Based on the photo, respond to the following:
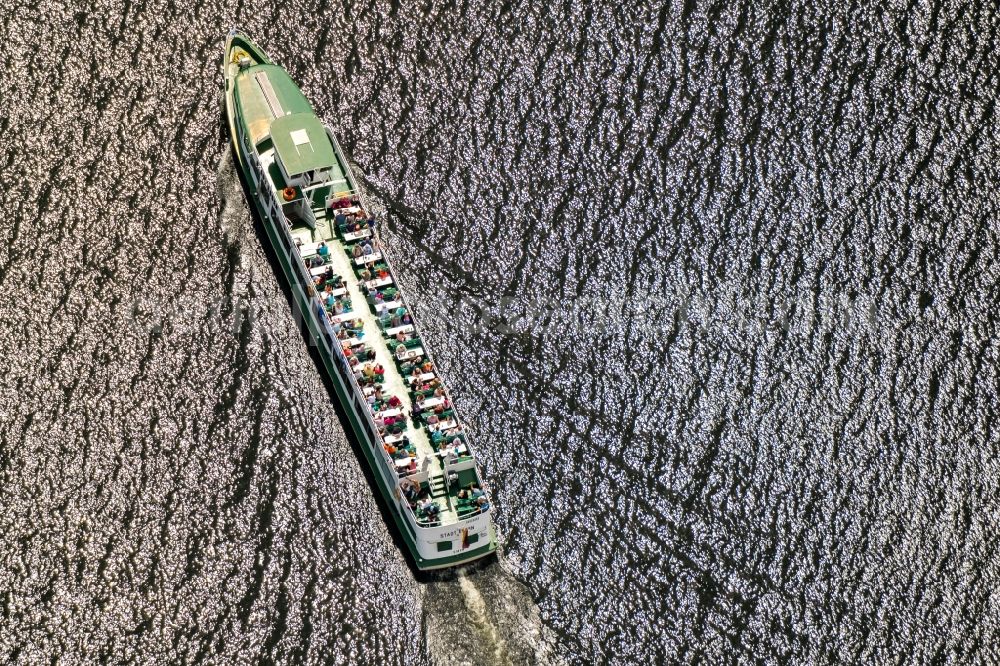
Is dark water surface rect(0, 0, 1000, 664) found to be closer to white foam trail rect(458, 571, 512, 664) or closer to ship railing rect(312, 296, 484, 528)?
white foam trail rect(458, 571, 512, 664)

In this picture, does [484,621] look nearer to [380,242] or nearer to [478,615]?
[478,615]

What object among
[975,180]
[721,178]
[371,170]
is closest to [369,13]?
[371,170]

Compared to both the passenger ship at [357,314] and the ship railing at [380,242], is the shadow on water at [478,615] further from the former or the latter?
the ship railing at [380,242]

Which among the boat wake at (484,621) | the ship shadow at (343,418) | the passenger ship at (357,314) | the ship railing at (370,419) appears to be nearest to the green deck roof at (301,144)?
the passenger ship at (357,314)

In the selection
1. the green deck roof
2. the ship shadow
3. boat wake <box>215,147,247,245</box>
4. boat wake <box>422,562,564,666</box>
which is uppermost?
the green deck roof

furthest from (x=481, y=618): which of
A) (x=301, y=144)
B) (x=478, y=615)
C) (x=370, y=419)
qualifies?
(x=301, y=144)

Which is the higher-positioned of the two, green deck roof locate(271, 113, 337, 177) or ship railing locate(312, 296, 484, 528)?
green deck roof locate(271, 113, 337, 177)

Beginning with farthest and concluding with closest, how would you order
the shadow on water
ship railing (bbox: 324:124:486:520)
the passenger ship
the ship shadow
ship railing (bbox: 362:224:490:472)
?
ship railing (bbox: 324:124:486:520)
ship railing (bbox: 362:224:490:472)
the ship shadow
the passenger ship
the shadow on water

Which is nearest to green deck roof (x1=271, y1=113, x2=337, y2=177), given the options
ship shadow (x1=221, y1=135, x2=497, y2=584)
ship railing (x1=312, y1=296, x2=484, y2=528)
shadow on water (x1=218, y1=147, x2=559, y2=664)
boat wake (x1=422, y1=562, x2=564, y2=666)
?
ship shadow (x1=221, y1=135, x2=497, y2=584)
